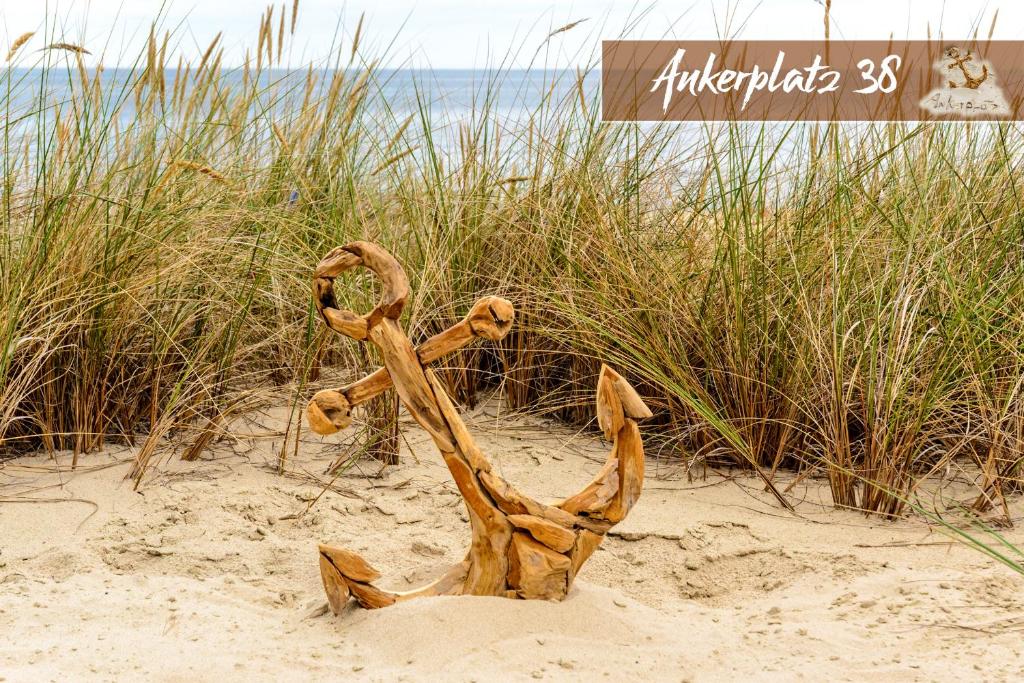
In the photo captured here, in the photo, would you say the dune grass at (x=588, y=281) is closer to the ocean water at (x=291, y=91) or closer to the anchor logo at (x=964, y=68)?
the ocean water at (x=291, y=91)

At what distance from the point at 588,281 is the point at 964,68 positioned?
1742mm

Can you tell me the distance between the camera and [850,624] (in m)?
2.26

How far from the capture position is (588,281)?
3359 millimetres

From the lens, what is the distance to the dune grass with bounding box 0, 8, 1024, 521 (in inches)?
115

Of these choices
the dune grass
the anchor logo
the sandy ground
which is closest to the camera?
the sandy ground

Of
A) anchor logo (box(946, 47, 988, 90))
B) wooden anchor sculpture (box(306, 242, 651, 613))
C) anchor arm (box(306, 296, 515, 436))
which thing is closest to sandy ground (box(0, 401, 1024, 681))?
wooden anchor sculpture (box(306, 242, 651, 613))

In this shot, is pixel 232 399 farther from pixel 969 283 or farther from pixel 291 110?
pixel 969 283

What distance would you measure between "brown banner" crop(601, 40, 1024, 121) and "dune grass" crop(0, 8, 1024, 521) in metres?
0.10

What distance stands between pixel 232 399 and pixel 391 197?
128cm

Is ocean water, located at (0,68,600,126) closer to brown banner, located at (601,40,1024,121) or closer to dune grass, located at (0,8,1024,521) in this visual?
dune grass, located at (0,8,1024,521)

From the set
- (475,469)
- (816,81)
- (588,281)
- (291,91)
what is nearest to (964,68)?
(816,81)

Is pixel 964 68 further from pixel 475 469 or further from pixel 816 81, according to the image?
pixel 475 469

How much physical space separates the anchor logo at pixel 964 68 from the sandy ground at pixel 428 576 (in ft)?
5.68

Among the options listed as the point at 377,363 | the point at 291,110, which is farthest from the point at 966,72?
the point at 291,110
